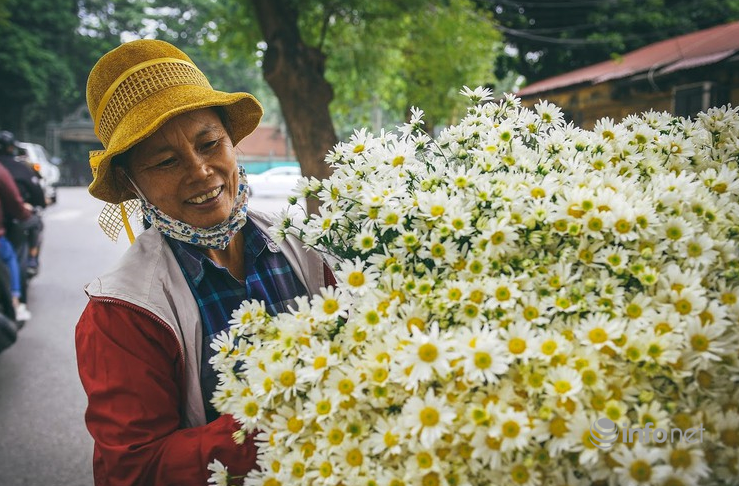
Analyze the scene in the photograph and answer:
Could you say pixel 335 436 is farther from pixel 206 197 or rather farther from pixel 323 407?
pixel 206 197

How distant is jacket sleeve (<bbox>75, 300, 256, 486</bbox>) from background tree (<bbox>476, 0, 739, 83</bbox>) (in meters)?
14.2

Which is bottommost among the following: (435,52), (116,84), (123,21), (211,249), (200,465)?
(200,465)

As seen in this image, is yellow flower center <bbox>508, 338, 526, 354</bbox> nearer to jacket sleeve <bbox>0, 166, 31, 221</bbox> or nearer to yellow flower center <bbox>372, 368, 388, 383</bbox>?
yellow flower center <bbox>372, 368, 388, 383</bbox>

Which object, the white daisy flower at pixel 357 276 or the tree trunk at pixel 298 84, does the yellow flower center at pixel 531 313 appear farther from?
the tree trunk at pixel 298 84

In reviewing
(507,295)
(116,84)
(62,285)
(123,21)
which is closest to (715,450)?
(507,295)

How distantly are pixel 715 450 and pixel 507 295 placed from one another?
37 cm

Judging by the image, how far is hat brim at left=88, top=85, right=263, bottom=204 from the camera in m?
1.52

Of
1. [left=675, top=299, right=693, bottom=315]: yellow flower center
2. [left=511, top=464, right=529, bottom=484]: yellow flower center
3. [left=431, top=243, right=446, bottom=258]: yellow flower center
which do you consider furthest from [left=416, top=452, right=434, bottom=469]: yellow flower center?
[left=675, top=299, right=693, bottom=315]: yellow flower center

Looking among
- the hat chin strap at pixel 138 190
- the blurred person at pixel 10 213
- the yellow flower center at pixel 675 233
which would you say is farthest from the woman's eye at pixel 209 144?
the blurred person at pixel 10 213

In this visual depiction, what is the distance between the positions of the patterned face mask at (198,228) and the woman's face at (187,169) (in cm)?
2

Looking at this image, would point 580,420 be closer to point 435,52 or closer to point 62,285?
point 62,285

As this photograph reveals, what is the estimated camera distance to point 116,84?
5.30ft

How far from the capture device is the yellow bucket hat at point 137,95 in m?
1.54

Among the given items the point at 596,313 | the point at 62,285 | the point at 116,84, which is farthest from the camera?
the point at 62,285
